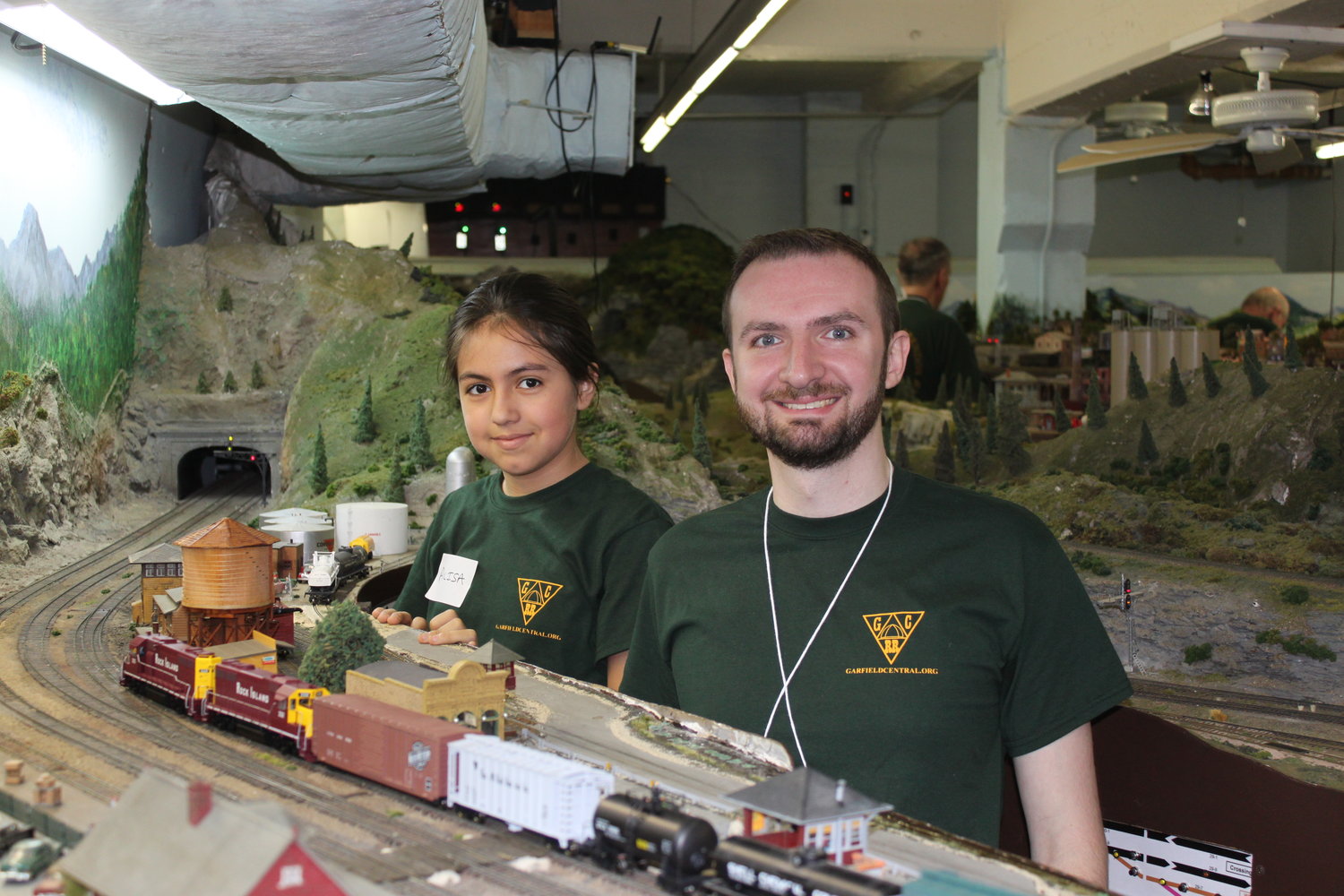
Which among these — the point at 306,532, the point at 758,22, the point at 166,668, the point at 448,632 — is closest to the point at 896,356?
the point at 448,632

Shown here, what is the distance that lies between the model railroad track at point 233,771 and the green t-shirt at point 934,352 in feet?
24.2

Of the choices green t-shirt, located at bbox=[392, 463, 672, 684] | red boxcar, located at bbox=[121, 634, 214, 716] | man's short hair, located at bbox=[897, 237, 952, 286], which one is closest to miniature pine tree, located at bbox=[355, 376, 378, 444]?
man's short hair, located at bbox=[897, 237, 952, 286]

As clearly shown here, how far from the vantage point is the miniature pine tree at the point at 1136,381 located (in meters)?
8.91

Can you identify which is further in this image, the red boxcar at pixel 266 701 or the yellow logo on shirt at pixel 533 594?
the yellow logo on shirt at pixel 533 594

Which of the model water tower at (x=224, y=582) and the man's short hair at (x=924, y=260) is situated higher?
the man's short hair at (x=924, y=260)

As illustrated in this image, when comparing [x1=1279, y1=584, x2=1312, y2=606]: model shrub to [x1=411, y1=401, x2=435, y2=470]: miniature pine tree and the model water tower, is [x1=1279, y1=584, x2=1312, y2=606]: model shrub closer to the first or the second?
the model water tower

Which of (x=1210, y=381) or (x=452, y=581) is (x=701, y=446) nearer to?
(x=1210, y=381)

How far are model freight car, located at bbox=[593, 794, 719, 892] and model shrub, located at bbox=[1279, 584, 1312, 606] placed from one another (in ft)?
19.4

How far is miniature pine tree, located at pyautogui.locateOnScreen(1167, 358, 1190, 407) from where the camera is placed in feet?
27.9

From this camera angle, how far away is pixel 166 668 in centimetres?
319

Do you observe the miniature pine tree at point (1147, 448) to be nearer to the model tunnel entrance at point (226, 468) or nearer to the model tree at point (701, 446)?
the model tree at point (701, 446)

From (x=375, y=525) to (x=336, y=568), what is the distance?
1661 millimetres

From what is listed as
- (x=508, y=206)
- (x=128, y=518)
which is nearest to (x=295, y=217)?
(x=508, y=206)

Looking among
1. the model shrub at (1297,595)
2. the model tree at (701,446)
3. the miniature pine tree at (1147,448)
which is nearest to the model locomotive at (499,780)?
the model shrub at (1297,595)
